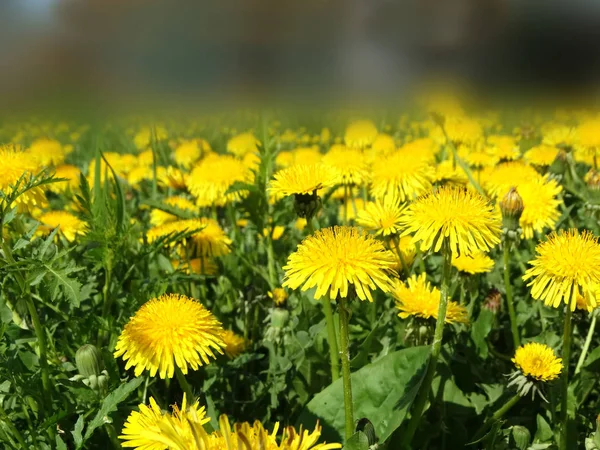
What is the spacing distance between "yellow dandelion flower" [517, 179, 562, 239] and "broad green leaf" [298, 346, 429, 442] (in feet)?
2.54

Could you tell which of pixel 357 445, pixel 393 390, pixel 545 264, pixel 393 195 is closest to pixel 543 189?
pixel 393 195

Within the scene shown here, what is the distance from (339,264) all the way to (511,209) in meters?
0.79

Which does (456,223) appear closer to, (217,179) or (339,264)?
(339,264)

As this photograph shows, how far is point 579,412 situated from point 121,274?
4.64 ft

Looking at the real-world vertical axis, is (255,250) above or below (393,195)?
below

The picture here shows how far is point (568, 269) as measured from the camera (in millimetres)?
1102

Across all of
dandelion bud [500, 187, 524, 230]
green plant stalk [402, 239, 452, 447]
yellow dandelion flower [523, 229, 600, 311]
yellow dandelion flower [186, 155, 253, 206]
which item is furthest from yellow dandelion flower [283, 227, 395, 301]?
yellow dandelion flower [186, 155, 253, 206]

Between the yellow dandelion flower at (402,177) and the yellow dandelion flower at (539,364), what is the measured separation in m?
0.63

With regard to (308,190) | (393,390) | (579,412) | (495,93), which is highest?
(495,93)

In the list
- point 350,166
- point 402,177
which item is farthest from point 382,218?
point 350,166

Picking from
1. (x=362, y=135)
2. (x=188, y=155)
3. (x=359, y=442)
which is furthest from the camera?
(x=188, y=155)

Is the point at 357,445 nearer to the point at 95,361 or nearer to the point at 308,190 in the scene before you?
the point at 95,361

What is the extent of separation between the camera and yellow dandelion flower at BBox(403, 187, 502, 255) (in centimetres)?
98

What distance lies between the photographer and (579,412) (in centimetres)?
149
